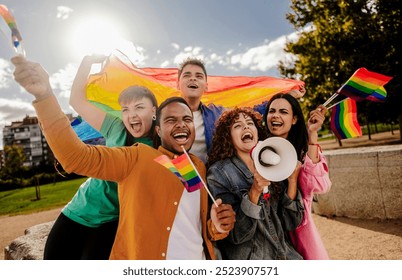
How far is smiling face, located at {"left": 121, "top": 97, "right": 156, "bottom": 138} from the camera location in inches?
76.9

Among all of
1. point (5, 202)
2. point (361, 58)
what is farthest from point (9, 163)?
point (361, 58)

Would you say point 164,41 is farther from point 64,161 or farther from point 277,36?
point 64,161

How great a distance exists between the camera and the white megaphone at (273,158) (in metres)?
1.67

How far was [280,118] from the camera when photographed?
2.16 meters

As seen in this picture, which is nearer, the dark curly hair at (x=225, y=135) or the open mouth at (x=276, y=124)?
the dark curly hair at (x=225, y=135)

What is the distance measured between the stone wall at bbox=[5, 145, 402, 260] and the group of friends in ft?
7.58

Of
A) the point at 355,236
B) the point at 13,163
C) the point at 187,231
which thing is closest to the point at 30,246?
the point at 13,163

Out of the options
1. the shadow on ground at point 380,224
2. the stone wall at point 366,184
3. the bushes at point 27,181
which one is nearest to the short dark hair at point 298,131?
the bushes at point 27,181

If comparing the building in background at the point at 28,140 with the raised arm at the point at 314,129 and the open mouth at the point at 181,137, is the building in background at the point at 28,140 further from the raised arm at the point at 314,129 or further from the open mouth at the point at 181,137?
the raised arm at the point at 314,129

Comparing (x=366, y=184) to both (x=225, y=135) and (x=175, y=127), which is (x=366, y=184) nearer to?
(x=225, y=135)

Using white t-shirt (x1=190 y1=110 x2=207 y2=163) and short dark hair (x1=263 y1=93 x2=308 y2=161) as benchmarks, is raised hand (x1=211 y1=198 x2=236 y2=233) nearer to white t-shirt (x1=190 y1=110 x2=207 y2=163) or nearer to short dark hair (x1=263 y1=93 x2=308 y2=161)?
white t-shirt (x1=190 y1=110 x2=207 y2=163)

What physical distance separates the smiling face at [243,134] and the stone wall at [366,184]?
2.68 m

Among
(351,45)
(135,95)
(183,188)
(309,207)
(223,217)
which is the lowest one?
(309,207)

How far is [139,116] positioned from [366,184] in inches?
129
